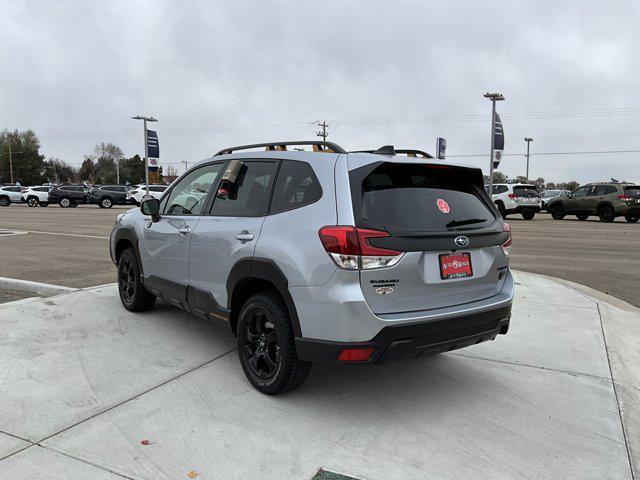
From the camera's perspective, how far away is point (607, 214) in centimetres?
2428

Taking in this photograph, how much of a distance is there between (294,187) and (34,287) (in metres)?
4.76

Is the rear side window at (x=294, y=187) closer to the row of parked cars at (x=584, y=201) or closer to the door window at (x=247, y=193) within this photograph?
the door window at (x=247, y=193)

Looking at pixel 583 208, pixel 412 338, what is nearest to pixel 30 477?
pixel 412 338

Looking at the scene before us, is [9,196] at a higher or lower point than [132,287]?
higher

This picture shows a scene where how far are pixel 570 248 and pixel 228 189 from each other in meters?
11.2

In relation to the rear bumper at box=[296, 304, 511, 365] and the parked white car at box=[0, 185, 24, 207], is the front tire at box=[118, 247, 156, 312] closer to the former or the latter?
the rear bumper at box=[296, 304, 511, 365]

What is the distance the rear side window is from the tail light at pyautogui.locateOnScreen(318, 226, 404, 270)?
390mm

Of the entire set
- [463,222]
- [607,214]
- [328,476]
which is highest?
[463,222]

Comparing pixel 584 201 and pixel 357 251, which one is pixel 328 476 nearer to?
pixel 357 251

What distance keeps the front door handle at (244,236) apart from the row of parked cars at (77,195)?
36757 mm

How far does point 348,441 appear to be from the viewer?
3.10 m

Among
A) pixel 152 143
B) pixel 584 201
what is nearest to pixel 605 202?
pixel 584 201

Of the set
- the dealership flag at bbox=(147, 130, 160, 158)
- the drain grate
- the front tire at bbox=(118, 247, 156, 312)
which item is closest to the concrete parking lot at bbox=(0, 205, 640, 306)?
the front tire at bbox=(118, 247, 156, 312)

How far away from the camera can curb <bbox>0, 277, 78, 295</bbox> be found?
21.4 feet
